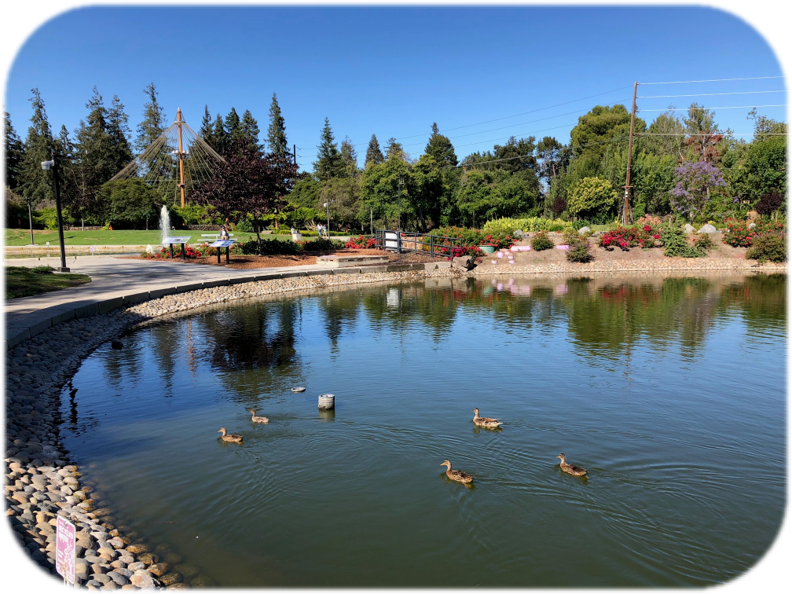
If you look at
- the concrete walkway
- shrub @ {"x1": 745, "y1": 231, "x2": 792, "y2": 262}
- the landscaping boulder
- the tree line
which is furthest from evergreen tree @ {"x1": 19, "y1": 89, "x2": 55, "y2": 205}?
shrub @ {"x1": 745, "y1": 231, "x2": 792, "y2": 262}

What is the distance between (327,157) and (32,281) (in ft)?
218

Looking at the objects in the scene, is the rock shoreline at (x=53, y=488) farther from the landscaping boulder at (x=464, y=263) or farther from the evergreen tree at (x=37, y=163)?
the evergreen tree at (x=37, y=163)

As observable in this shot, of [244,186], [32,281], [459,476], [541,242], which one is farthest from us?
[541,242]

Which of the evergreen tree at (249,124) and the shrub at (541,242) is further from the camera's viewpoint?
the evergreen tree at (249,124)

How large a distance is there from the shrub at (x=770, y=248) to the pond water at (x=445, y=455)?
2192 cm

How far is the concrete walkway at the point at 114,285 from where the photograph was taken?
44.0 feet

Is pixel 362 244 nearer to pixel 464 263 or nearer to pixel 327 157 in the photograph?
pixel 464 263

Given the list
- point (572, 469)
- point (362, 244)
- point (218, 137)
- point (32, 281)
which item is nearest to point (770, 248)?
point (362, 244)

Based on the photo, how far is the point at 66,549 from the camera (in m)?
3.73

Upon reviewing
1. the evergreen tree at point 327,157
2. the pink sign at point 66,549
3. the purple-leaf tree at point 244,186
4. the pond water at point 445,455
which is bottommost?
the pond water at point 445,455

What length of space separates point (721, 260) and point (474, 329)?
26579mm

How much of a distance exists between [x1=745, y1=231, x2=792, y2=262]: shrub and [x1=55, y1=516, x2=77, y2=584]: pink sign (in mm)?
39627

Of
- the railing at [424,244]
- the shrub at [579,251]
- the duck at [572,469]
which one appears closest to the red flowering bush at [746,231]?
the shrub at [579,251]

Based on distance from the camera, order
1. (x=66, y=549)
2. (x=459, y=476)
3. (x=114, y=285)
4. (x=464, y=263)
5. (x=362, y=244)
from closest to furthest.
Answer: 1. (x=66, y=549)
2. (x=459, y=476)
3. (x=114, y=285)
4. (x=464, y=263)
5. (x=362, y=244)
